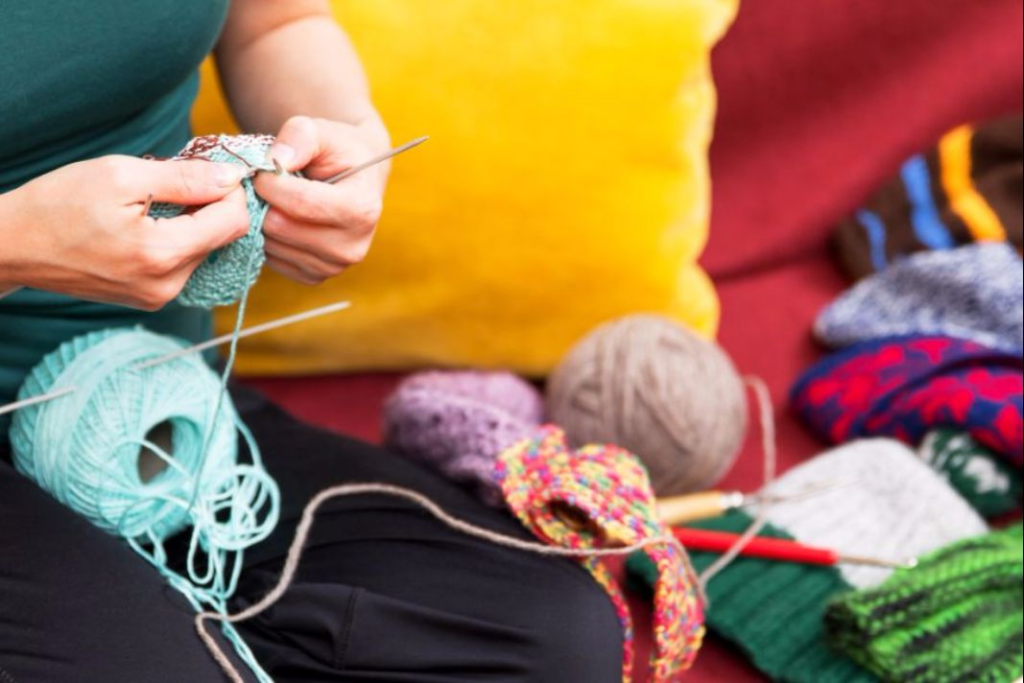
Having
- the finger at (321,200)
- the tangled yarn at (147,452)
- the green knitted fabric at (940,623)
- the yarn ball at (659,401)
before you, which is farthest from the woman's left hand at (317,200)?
the green knitted fabric at (940,623)

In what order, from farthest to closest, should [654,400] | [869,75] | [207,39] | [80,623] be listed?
[869,75] < [654,400] < [207,39] < [80,623]

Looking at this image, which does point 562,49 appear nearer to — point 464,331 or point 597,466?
point 464,331

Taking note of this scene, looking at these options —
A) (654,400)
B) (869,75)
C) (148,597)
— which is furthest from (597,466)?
(869,75)

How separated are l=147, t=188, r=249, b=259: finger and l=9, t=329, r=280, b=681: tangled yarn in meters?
0.13

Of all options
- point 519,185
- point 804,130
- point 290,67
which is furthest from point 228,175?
point 804,130

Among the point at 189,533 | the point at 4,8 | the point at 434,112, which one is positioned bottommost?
the point at 189,533

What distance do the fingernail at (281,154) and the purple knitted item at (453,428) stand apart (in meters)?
0.31

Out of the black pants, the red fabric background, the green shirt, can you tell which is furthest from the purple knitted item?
the green shirt

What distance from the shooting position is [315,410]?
46.6 inches

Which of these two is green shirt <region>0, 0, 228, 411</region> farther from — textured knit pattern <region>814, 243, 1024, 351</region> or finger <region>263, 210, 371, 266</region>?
textured knit pattern <region>814, 243, 1024, 351</region>

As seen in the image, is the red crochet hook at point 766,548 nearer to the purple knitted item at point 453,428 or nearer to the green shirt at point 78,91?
the purple knitted item at point 453,428

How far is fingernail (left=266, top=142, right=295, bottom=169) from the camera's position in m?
0.69

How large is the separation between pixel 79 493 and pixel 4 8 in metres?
0.32

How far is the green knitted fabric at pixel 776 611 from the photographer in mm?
897
